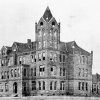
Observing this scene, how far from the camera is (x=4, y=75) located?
242 feet

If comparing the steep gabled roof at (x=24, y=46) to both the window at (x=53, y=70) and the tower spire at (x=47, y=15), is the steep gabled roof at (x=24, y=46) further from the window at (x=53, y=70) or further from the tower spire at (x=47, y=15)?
the tower spire at (x=47, y=15)

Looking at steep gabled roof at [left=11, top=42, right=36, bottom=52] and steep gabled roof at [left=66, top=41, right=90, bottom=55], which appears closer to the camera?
steep gabled roof at [left=66, top=41, right=90, bottom=55]

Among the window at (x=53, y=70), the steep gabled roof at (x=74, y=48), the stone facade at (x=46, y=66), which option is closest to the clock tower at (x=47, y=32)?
the stone facade at (x=46, y=66)

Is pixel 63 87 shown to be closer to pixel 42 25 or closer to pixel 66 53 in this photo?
→ pixel 66 53

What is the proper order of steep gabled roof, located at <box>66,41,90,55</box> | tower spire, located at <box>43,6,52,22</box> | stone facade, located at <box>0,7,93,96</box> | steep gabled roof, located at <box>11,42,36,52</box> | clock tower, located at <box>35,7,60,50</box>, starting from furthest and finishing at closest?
steep gabled roof, located at <box>11,42,36,52</box> → steep gabled roof, located at <box>66,41,90,55</box> → stone facade, located at <box>0,7,93,96</box> → tower spire, located at <box>43,6,52,22</box> → clock tower, located at <box>35,7,60,50</box>

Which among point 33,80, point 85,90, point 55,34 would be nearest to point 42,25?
point 55,34

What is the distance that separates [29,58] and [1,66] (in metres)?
9.81

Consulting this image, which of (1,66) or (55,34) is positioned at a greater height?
(55,34)

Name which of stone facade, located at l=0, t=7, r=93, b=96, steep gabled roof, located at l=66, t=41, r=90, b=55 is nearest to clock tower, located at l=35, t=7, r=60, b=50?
stone facade, located at l=0, t=7, r=93, b=96

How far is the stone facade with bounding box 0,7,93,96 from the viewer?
215ft

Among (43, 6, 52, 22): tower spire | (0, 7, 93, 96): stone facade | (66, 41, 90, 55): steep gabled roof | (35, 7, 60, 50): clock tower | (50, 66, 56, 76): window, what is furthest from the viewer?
(66, 41, 90, 55): steep gabled roof

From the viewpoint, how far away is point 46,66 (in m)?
64.9

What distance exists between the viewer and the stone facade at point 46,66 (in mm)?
65381

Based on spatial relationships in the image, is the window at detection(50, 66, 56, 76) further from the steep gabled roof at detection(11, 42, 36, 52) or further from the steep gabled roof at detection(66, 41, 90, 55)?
the steep gabled roof at detection(11, 42, 36, 52)
